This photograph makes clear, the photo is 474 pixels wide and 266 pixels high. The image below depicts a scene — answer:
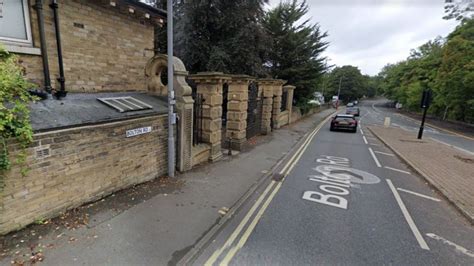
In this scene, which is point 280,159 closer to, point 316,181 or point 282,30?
point 316,181

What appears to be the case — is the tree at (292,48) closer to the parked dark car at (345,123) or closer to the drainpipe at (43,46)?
the parked dark car at (345,123)

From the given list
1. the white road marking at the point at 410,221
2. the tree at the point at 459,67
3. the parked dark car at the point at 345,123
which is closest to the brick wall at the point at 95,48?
the white road marking at the point at 410,221

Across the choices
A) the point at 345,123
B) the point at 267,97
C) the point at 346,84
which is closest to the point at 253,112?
the point at 267,97

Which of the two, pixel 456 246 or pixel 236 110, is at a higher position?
pixel 236 110

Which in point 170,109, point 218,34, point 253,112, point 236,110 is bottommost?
point 253,112

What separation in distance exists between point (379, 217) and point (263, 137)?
8953mm

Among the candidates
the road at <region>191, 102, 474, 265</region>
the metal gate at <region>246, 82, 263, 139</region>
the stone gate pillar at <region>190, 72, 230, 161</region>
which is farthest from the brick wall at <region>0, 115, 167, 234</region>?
the metal gate at <region>246, 82, 263, 139</region>

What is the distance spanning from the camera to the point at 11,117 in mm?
3246

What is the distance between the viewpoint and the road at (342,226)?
11.6 ft

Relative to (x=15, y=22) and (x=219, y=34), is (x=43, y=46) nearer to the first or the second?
(x=15, y=22)

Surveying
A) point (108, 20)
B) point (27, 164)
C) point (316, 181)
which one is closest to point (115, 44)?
point (108, 20)

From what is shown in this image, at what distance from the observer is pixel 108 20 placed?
681 cm

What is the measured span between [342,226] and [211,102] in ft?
18.0

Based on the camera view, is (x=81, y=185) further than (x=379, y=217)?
No
